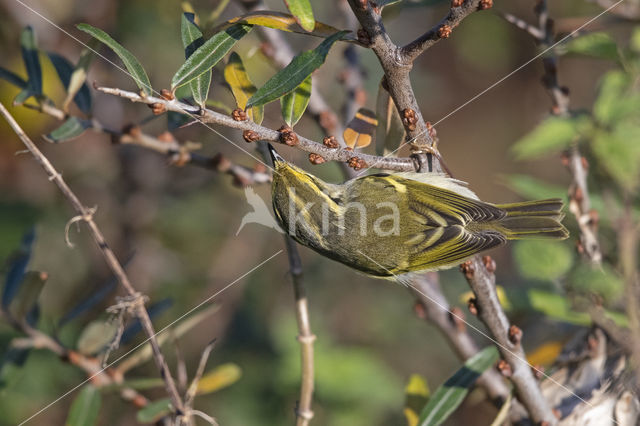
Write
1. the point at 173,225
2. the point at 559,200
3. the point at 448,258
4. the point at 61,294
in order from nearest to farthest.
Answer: the point at 448,258
the point at 559,200
the point at 61,294
the point at 173,225

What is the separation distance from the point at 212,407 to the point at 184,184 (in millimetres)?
1285

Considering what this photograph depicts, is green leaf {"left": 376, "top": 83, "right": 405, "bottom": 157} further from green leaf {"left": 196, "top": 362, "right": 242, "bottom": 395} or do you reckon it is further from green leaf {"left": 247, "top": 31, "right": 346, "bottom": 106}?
green leaf {"left": 196, "top": 362, "right": 242, "bottom": 395}

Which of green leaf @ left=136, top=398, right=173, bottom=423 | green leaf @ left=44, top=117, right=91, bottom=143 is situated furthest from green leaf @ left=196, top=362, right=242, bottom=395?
green leaf @ left=44, top=117, right=91, bottom=143

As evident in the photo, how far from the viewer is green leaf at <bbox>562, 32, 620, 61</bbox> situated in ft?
6.07

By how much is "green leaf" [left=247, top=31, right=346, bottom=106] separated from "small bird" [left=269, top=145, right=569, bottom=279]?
471mm

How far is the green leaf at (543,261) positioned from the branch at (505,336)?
0.64ft

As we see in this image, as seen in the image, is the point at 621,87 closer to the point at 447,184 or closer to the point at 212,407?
the point at 447,184

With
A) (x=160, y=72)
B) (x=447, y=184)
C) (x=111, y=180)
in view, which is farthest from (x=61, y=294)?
(x=447, y=184)

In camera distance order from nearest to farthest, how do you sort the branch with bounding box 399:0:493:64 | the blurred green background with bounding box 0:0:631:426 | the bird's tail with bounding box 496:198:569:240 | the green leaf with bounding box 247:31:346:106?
the branch with bounding box 399:0:493:64, the green leaf with bounding box 247:31:346:106, the bird's tail with bounding box 496:198:569:240, the blurred green background with bounding box 0:0:631:426

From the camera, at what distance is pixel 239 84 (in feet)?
5.08

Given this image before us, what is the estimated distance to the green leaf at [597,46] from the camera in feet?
6.07

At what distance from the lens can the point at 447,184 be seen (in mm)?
2109

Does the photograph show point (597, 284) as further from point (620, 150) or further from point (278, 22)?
point (278, 22)

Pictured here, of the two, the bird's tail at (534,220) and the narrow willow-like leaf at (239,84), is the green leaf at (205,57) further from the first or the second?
the bird's tail at (534,220)
